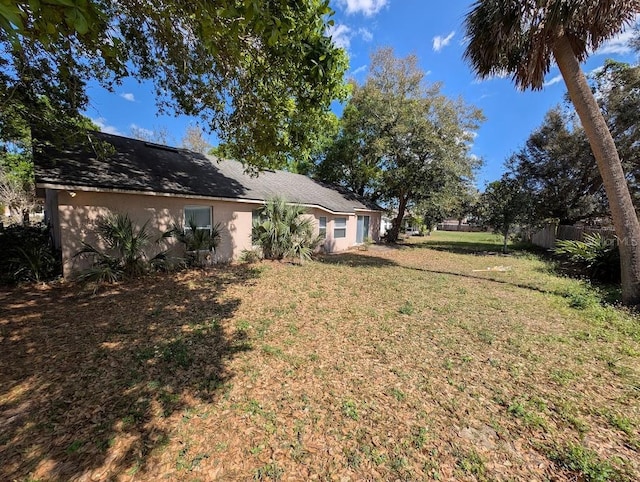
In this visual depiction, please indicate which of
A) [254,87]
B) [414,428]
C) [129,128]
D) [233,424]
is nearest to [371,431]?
[414,428]

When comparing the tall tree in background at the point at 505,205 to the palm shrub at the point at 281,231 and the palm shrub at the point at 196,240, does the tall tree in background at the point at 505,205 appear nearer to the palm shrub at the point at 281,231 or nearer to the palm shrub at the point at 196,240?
the palm shrub at the point at 281,231

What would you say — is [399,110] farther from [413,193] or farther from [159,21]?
[159,21]

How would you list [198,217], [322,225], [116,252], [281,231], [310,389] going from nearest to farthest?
[310,389], [116,252], [198,217], [281,231], [322,225]

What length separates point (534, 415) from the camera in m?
3.09

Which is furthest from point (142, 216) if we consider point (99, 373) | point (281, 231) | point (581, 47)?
point (581, 47)

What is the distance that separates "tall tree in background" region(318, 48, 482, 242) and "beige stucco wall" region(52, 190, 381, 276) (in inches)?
408

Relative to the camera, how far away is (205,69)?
6504 millimetres

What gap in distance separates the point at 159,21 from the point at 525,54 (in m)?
8.91

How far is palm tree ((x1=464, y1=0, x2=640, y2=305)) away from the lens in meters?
6.27

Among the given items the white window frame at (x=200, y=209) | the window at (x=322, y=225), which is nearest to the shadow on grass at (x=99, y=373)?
the white window frame at (x=200, y=209)

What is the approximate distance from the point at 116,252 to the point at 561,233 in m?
22.4

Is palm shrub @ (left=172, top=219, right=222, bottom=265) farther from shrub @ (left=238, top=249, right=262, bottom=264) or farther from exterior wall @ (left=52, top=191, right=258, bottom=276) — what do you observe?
shrub @ (left=238, top=249, right=262, bottom=264)

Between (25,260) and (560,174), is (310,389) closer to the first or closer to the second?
(25,260)

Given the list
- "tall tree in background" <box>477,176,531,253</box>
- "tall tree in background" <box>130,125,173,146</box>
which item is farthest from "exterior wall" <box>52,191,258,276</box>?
"tall tree in background" <box>130,125,173,146</box>
